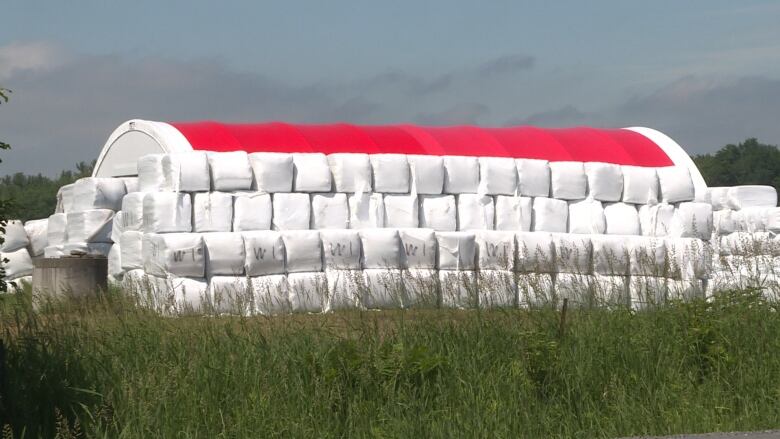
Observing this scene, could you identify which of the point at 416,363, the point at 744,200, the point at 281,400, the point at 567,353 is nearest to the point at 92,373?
the point at 281,400

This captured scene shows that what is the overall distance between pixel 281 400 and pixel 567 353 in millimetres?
2694

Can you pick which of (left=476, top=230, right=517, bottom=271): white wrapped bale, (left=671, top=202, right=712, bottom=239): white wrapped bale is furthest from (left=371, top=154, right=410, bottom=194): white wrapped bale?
(left=671, top=202, right=712, bottom=239): white wrapped bale

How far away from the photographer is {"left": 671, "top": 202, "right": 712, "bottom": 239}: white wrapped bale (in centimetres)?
2133

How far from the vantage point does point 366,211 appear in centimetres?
1927

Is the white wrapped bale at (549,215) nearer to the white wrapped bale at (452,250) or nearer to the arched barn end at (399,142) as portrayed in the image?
the white wrapped bale at (452,250)

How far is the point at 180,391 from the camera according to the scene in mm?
8820

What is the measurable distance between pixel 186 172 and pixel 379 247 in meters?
3.32

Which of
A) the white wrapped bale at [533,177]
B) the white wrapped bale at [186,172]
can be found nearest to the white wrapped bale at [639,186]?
the white wrapped bale at [533,177]

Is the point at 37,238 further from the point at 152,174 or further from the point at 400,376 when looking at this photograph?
the point at 400,376

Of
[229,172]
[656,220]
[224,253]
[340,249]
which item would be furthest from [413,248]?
[656,220]

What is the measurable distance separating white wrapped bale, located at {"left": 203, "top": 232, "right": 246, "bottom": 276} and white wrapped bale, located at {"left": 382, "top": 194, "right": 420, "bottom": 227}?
2733mm

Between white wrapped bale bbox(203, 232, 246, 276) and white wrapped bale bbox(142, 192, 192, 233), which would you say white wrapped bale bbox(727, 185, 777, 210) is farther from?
white wrapped bale bbox(142, 192, 192, 233)

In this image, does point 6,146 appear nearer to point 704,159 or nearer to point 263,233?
point 263,233

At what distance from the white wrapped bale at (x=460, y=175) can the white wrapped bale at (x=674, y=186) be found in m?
3.91
